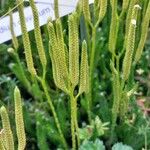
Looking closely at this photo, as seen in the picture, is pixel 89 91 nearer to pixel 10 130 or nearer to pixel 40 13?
pixel 40 13

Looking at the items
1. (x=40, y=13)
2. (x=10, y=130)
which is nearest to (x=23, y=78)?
(x=40, y=13)

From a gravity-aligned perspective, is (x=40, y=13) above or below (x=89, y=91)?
above

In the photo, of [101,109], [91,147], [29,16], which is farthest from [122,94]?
[29,16]

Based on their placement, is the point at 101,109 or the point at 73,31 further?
the point at 101,109

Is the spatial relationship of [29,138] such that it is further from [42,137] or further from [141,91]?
[141,91]

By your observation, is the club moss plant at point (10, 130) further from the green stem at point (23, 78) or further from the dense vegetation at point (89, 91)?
the green stem at point (23, 78)

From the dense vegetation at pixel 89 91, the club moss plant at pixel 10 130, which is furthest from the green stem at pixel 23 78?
the club moss plant at pixel 10 130

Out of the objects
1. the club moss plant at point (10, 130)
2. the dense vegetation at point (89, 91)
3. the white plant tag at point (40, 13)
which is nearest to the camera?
the club moss plant at point (10, 130)

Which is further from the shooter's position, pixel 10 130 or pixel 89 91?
pixel 89 91

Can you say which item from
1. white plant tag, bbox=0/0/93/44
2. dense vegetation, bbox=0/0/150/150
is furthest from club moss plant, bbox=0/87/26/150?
white plant tag, bbox=0/0/93/44

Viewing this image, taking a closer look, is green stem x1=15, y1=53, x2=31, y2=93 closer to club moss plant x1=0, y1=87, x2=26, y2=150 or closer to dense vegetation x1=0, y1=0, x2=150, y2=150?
dense vegetation x1=0, y1=0, x2=150, y2=150

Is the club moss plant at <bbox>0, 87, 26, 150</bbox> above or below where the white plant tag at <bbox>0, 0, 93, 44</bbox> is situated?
below
